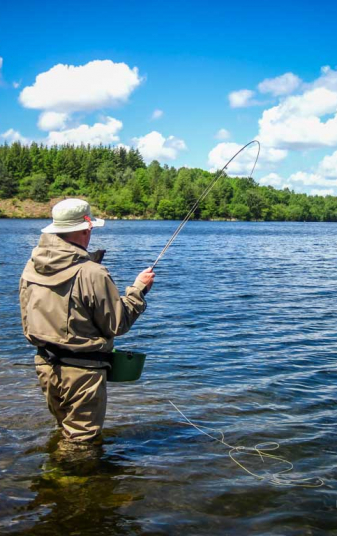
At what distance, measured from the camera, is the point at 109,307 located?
506 cm

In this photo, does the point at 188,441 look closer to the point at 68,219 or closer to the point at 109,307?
the point at 109,307

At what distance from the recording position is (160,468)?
6008mm

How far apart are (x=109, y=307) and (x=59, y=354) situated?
0.69 metres

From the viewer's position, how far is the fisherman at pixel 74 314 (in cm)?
507

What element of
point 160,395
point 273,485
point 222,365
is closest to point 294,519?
point 273,485

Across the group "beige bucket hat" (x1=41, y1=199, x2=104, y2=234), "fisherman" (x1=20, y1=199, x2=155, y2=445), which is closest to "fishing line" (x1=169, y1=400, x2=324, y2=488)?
"fisherman" (x1=20, y1=199, x2=155, y2=445)

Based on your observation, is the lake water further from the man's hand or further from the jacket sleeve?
the man's hand

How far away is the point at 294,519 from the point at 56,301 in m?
2.88

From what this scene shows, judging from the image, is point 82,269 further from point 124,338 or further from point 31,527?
point 124,338

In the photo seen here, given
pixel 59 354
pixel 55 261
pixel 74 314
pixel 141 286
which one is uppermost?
pixel 55 261

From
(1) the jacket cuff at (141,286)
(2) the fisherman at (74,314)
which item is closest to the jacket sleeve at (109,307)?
(2) the fisherman at (74,314)

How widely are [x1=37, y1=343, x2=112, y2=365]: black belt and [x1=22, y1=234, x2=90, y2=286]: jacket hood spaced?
24.5 inches

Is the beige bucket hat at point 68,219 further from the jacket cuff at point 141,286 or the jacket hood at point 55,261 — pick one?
the jacket cuff at point 141,286

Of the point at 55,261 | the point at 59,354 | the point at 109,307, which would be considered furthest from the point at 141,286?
the point at 59,354
